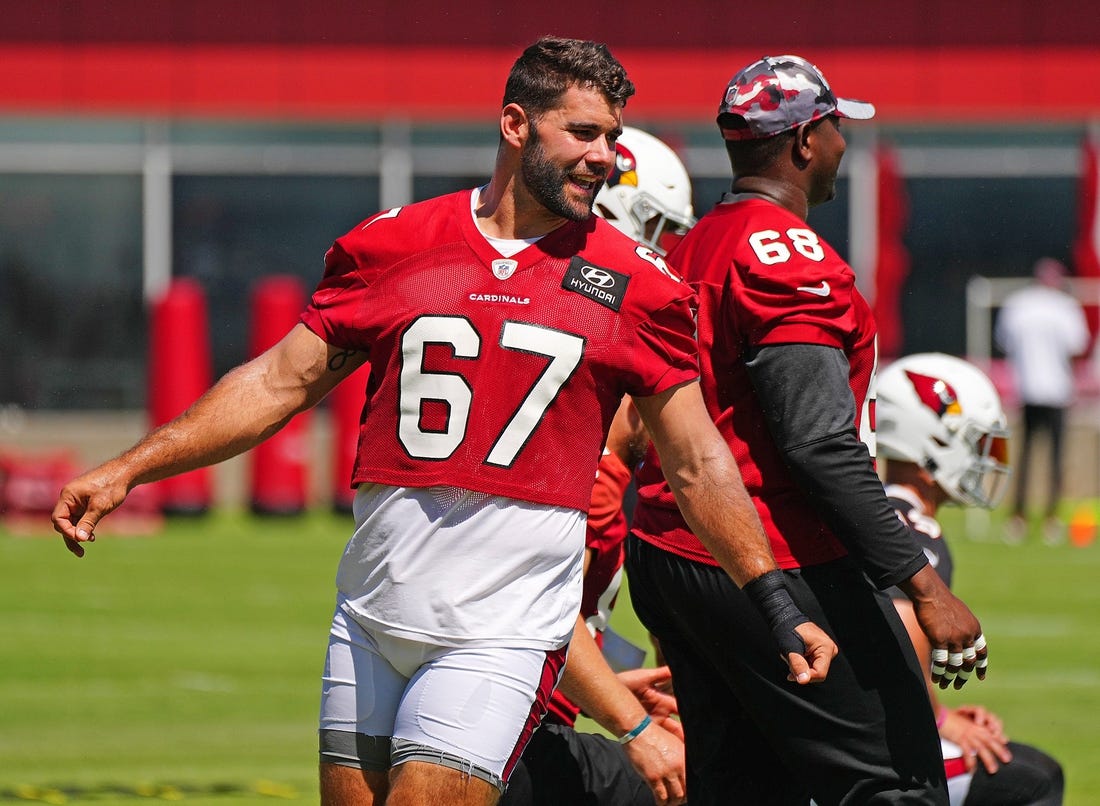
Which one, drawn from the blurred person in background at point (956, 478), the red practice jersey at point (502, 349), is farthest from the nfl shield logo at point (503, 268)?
the blurred person in background at point (956, 478)

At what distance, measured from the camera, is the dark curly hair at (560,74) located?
4531 millimetres

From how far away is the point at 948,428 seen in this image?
230 inches

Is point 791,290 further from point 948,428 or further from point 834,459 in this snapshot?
point 948,428

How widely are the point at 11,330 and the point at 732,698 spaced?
2263 centimetres

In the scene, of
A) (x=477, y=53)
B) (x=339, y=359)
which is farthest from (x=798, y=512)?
(x=477, y=53)

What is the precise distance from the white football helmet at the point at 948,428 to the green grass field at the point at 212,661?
2376 millimetres

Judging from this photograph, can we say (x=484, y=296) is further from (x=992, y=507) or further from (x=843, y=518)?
(x=992, y=507)

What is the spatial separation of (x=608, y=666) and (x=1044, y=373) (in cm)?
1518

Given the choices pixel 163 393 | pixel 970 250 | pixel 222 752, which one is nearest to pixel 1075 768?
pixel 222 752

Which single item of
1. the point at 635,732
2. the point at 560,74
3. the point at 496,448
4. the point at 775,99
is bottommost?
the point at 635,732

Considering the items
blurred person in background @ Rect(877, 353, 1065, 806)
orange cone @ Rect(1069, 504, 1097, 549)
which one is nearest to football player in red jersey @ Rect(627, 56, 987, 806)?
blurred person in background @ Rect(877, 353, 1065, 806)

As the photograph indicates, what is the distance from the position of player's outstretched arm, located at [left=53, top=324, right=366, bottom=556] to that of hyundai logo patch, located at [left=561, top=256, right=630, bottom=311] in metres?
0.56

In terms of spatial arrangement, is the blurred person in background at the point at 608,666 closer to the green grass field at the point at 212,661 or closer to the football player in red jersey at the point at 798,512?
the football player in red jersey at the point at 798,512

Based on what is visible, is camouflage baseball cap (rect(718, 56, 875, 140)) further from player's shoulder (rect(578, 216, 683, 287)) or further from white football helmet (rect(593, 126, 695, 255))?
white football helmet (rect(593, 126, 695, 255))
